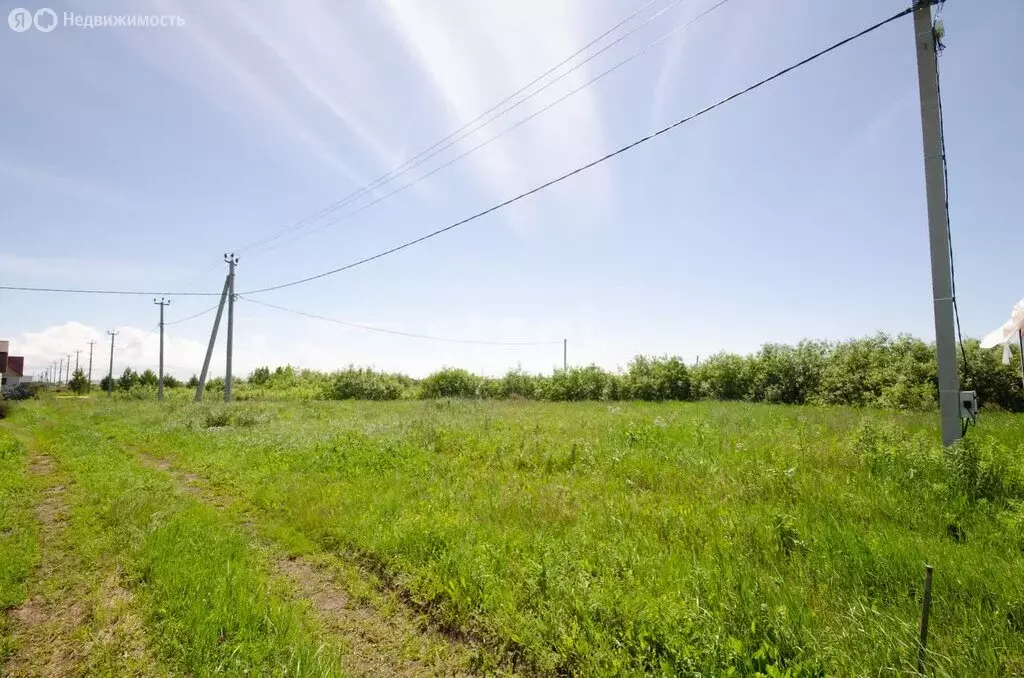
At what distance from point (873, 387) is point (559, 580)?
78.6ft

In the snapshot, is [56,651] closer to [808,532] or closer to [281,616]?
[281,616]

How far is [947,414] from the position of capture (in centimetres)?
627

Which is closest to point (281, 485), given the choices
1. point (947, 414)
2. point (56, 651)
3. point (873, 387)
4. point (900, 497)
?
point (56, 651)

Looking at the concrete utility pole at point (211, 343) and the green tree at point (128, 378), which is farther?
the green tree at point (128, 378)

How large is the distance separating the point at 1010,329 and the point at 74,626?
32.5 feet

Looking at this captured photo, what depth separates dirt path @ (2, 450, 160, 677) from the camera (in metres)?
3.50

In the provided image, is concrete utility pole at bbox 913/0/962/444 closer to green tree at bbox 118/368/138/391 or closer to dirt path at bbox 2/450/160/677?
dirt path at bbox 2/450/160/677

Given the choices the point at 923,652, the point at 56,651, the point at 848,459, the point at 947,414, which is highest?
the point at 947,414

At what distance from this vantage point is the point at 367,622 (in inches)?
166

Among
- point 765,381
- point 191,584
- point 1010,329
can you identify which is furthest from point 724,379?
point 191,584

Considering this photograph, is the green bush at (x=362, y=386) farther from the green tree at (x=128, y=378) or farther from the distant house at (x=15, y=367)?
the distant house at (x=15, y=367)

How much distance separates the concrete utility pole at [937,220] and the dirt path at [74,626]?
9.21m

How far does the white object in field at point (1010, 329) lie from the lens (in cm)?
501

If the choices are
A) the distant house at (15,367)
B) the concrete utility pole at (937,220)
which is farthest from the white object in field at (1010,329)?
the distant house at (15,367)
